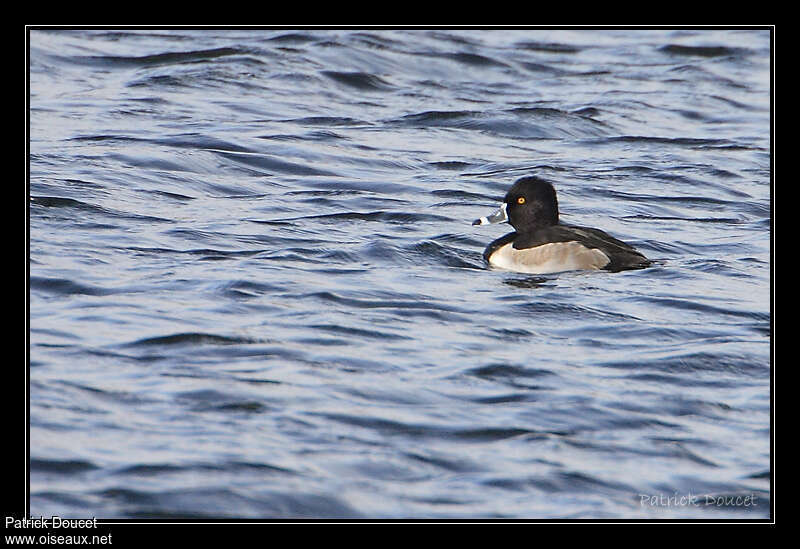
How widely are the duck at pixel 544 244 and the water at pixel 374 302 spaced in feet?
0.44

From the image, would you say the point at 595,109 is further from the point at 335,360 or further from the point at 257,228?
the point at 335,360

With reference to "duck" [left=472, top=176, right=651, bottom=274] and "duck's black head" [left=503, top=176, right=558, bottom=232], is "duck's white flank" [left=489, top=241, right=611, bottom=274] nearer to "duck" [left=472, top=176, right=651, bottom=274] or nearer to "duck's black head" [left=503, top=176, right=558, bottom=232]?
"duck" [left=472, top=176, right=651, bottom=274]

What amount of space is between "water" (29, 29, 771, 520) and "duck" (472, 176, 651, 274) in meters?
0.13

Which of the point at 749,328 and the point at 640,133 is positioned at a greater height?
the point at 640,133

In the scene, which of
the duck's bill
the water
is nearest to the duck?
the duck's bill

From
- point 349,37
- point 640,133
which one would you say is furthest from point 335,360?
point 349,37

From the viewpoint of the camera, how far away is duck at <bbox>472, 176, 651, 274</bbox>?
33.3ft

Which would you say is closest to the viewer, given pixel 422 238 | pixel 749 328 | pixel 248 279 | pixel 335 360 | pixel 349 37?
pixel 335 360

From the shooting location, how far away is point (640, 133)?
17.0 metres

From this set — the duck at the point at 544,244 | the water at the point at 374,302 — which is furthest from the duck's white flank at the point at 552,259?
the water at the point at 374,302

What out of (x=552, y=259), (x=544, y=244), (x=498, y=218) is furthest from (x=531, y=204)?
(x=552, y=259)

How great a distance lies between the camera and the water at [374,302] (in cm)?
603

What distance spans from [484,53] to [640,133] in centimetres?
465

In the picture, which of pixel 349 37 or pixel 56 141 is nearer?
pixel 56 141
